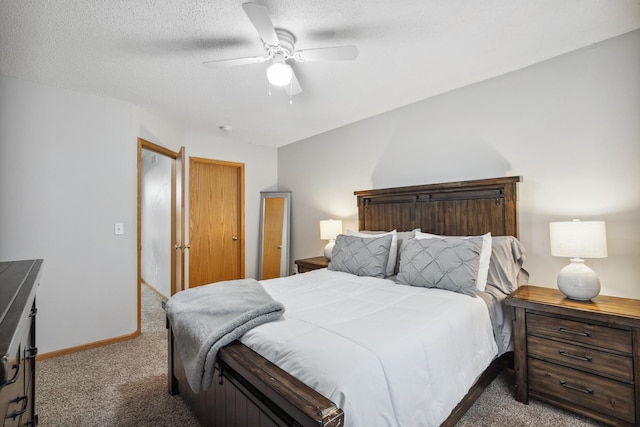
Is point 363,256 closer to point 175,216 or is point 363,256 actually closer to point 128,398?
point 128,398

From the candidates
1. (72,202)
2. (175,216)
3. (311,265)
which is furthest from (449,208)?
(72,202)

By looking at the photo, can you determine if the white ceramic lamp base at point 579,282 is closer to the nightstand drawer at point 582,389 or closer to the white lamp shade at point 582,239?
the white lamp shade at point 582,239

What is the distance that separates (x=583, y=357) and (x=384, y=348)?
144 cm

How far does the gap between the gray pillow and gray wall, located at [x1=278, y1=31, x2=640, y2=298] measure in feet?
3.01

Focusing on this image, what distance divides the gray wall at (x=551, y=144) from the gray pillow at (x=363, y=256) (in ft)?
3.01

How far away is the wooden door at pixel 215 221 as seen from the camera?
427cm

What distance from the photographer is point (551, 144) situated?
2.37 m

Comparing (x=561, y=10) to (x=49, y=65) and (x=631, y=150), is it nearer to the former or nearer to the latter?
(x=631, y=150)

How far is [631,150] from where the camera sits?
2.04 m

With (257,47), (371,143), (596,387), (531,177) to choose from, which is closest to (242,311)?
(257,47)

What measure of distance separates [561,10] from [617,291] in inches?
75.2

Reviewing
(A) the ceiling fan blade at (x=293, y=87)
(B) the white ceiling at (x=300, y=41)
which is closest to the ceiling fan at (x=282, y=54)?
(B) the white ceiling at (x=300, y=41)

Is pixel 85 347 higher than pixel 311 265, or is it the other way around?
pixel 311 265

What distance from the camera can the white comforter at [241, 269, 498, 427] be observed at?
42.5 inches
